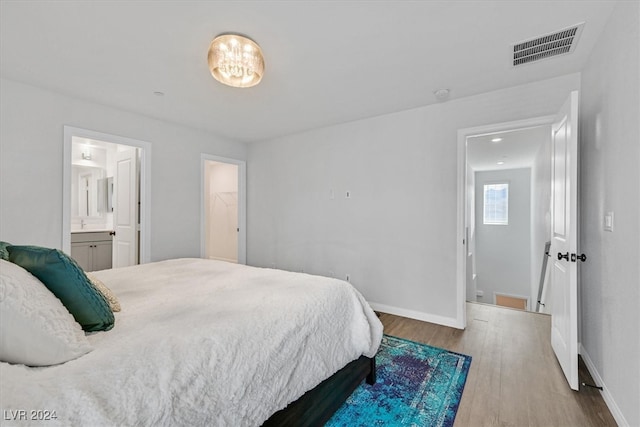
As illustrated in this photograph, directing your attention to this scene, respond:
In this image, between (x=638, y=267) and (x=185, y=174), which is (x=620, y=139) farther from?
(x=185, y=174)

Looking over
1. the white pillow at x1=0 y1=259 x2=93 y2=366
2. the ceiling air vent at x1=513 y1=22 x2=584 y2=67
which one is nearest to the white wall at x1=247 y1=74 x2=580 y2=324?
the ceiling air vent at x1=513 y1=22 x2=584 y2=67

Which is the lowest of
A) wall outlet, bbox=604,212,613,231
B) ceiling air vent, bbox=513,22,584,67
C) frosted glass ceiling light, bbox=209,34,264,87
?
wall outlet, bbox=604,212,613,231

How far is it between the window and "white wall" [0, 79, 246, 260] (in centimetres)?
782

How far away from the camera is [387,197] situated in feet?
11.4

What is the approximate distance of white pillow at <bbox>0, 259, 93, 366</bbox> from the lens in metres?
0.84

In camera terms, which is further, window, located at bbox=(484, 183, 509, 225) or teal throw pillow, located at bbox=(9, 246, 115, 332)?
window, located at bbox=(484, 183, 509, 225)

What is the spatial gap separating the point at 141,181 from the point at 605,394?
474 centimetres

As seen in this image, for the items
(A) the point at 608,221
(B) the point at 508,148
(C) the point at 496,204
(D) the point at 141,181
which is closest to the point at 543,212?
(B) the point at 508,148

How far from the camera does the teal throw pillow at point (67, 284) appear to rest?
111 centimetres

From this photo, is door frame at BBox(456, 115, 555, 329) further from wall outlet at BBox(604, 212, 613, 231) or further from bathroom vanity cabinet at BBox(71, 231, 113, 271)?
bathroom vanity cabinet at BBox(71, 231, 113, 271)

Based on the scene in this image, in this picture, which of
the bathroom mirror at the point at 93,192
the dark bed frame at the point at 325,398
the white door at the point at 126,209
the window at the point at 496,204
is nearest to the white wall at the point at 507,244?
the window at the point at 496,204

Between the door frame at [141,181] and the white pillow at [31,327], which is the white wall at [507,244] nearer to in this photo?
the door frame at [141,181]

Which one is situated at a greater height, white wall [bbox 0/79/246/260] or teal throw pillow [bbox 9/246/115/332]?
white wall [bbox 0/79/246/260]

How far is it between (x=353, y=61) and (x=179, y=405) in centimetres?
246
